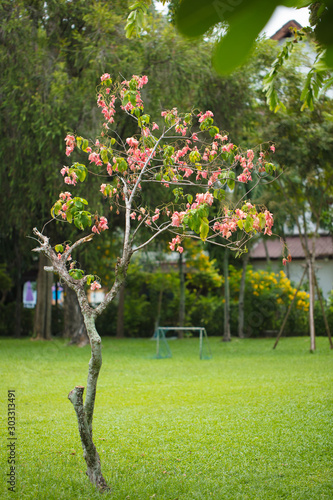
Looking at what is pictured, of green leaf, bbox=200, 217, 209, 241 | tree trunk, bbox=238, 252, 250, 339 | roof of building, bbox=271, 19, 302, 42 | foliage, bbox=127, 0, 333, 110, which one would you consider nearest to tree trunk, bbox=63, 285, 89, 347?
tree trunk, bbox=238, 252, 250, 339

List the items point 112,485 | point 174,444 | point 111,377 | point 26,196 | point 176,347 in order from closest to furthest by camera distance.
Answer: point 112,485 < point 174,444 < point 111,377 < point 26,196 < point 176,347

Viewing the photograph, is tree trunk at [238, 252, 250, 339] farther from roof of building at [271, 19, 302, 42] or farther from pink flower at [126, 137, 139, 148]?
roof of building at [271, 19, 302, 42]

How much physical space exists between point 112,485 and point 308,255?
8.67m

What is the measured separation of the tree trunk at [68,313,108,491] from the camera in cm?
332

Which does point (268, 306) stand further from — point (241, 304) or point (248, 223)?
point (248, 223)

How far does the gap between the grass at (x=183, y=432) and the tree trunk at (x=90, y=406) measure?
0.11 meters

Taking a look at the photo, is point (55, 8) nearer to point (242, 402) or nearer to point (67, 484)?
point (242, 402)

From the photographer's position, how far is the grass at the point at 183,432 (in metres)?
3.54

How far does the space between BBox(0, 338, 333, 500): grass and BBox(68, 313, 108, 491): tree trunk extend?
106mm

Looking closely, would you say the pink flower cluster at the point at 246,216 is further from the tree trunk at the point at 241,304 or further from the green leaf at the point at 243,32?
the tree trunk at the point at 241,304

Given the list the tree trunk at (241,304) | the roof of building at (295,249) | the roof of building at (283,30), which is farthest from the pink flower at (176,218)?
the roof of building at (295,249)

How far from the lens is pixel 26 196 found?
1200 cm

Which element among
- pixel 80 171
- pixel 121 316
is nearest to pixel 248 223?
pixel 80 171

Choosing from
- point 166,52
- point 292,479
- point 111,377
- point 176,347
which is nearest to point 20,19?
point 166,52
